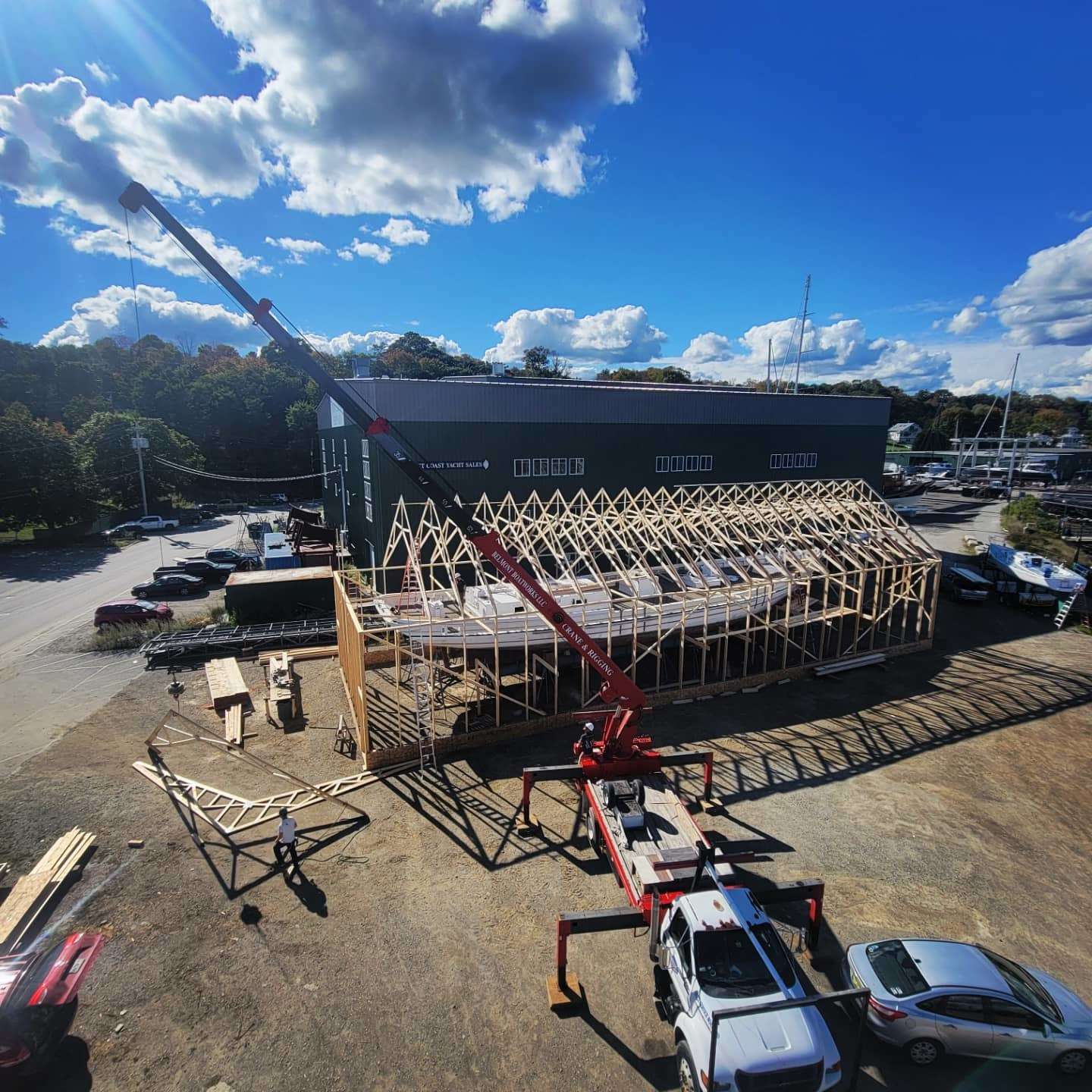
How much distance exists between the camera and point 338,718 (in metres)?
13.3

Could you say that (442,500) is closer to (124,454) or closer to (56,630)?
(56,630)

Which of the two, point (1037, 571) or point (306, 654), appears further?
point (1037, 571)

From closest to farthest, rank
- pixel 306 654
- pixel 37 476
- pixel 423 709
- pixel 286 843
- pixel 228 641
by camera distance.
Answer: pixel 286 843 → pixel 423 709 → pixel 306 654 → pixel 228 641 → pixel 37 476

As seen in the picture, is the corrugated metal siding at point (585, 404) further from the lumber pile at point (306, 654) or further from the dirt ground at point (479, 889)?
the dirt ground at point (479, 889)

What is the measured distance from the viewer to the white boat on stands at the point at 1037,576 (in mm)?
21170

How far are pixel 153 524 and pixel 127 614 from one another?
1013 inches

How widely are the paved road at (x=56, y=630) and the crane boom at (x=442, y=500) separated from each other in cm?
1024

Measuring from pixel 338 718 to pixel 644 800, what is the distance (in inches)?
313

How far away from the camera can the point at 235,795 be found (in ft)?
34.0

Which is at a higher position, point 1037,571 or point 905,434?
point 905,434

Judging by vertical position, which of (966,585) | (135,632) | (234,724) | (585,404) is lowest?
(135,632)

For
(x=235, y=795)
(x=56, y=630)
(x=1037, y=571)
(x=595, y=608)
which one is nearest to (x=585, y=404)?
(x=595, y=608)

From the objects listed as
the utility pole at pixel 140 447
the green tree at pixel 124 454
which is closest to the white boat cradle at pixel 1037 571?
the utility pole at pixel 140 447

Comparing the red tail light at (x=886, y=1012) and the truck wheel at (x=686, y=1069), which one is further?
the red tail light at (x=886, y=1012)
